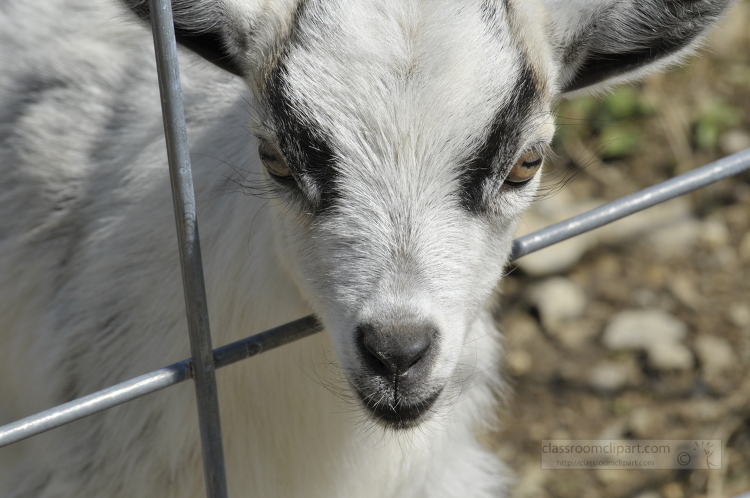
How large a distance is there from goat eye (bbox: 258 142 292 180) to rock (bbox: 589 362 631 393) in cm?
266

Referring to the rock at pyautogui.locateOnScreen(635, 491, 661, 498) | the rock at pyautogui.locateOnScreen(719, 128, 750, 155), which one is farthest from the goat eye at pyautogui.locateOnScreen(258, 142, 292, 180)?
the rock at pyautogui.locateOnScreen(719, 128, 750, 155)

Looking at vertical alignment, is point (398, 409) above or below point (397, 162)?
below

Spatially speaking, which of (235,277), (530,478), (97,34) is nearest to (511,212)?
(235,277)

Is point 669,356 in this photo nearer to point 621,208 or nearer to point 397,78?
point 621,208

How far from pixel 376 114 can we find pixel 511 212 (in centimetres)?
46

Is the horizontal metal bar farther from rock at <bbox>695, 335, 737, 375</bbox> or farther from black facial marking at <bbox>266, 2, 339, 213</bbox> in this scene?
rock at <bbox>695, 335, 737, 375</bbox>

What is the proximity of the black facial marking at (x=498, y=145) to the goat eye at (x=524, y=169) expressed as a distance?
0.05m

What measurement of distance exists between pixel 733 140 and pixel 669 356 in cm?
160

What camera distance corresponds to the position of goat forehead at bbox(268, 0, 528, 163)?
1.80 meters

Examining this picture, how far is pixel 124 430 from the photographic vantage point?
2.39m

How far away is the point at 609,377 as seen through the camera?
13.5 feet

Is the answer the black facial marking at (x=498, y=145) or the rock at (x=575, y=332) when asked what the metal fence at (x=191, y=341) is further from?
the rock at (x=575, y=332)

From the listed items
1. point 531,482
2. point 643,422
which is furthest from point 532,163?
point 643,422

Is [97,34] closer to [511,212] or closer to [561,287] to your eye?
[511,212]
